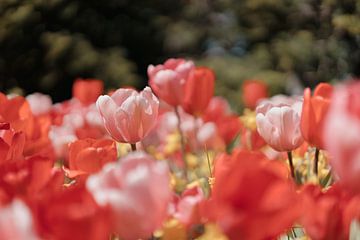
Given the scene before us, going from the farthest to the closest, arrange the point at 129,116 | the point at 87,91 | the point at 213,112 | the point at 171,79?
the point at 87,91 → the point at 213,112 → the point at 171,79 → the point at 129,116

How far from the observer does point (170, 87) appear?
5.69ft

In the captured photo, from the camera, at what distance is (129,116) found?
4.16 feet

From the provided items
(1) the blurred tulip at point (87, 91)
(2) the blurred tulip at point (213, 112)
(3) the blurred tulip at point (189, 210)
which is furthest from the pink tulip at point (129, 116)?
(1) the blurred tulip at point (87, 91)

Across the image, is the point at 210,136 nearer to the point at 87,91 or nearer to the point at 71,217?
the point at 87,91

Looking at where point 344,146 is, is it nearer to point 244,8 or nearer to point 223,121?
point 223,121

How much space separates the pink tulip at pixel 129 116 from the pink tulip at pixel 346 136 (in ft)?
1.73

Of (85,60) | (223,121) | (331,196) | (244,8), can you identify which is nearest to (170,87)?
(223,121)

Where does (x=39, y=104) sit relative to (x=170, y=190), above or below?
below

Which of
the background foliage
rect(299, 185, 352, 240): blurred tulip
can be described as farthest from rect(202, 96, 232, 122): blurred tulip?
the background foliage

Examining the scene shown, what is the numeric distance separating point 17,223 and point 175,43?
9.15 m

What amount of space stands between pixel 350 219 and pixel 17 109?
2.98ft

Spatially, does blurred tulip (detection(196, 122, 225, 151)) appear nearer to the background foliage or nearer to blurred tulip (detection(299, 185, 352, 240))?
blurred tulip (detection(299, 185, 352, 240))

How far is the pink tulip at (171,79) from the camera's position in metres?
1.70

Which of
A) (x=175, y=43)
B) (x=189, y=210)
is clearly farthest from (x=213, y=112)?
(x=175, y=43)
